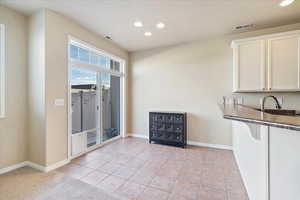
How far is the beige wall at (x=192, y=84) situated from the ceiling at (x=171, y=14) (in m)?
0.45

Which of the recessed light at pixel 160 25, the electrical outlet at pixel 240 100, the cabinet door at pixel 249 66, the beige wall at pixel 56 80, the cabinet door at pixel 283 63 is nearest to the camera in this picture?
the beige wall at pixel 56 80

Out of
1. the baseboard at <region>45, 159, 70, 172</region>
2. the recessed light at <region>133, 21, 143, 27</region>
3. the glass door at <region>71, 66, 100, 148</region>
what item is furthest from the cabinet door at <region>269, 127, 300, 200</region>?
the glass door at <region>71, 66, 100, 148</region>

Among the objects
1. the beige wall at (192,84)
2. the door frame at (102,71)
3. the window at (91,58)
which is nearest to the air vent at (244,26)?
the beige wall at (192,84)

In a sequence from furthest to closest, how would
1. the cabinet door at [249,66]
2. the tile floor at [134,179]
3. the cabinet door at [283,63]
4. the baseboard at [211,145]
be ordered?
the baseboard at [211,145] → the cabinet door at [249,66] → the cabinet door at [283,63] → the tile floor at [134,179]

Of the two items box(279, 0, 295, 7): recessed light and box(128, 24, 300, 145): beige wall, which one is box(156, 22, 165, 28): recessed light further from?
box(279, 0, 295, 7): recessed light

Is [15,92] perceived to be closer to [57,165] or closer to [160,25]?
[57,165]

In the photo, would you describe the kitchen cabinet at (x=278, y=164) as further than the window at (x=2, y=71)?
No

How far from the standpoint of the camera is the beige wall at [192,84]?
129 inches

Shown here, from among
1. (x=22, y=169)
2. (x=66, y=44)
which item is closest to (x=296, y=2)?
(x=66, y=44)

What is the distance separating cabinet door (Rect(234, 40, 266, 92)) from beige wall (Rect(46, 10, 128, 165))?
3324 millimetres

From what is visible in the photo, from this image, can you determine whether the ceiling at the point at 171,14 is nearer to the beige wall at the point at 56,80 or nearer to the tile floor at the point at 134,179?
the beige wall at the point at 56,80

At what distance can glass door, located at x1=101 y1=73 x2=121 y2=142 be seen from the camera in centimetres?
366

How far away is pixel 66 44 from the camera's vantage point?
8.46 feet

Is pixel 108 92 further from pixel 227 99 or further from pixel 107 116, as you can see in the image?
pixel 227 99
